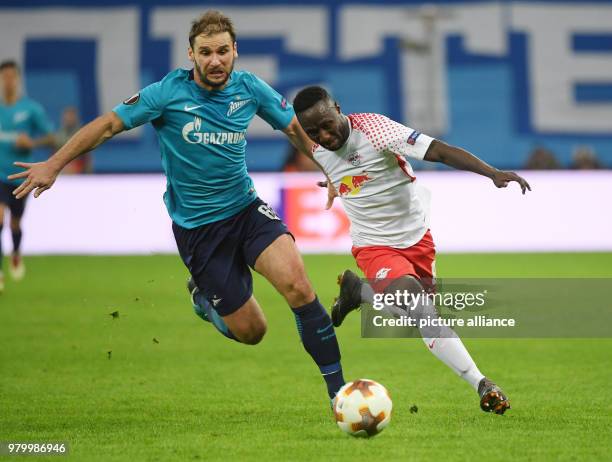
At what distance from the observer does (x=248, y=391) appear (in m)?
7.26

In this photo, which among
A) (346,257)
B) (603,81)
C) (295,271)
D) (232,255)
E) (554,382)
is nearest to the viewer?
(295,271)

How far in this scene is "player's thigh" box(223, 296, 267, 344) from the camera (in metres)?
6.73

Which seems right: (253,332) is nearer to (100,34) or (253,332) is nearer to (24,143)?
(24,143)

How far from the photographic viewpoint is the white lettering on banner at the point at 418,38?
2489cm

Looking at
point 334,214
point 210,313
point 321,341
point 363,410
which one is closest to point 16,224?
point 334,214

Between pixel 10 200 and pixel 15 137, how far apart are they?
78cm

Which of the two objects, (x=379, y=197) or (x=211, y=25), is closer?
(x=211, y=25)

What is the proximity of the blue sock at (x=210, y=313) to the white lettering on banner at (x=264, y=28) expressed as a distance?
19.1 metres


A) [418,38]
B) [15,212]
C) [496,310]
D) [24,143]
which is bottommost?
[496,310]

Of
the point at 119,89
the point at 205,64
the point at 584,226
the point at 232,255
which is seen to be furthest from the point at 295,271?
the point at 119,89

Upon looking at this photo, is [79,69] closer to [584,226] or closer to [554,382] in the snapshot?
[584,226]

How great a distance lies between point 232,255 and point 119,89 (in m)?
20.1

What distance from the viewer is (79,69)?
26406mm

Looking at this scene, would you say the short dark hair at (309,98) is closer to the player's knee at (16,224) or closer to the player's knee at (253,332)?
the player's knee at (253,332)
